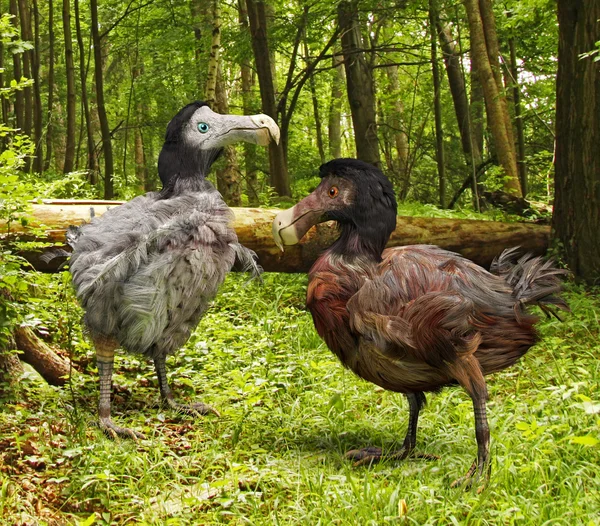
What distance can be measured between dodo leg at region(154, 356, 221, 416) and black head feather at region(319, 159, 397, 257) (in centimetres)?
161

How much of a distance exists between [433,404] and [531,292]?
1.23 metres

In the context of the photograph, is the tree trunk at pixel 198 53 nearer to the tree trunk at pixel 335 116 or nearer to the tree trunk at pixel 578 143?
the tree trunk at pixel 335 116

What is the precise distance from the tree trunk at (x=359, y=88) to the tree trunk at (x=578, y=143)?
12.8 ft

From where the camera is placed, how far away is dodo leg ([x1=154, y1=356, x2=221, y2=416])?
4383 millimetres

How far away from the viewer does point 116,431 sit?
3973mm

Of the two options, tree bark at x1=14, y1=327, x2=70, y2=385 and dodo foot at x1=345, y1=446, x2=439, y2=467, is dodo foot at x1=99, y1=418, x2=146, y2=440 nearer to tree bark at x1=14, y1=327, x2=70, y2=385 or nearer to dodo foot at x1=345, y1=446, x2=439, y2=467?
tree bark at x1=14, y1=327, x2=70, y2=385

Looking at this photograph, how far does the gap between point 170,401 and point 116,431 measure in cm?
54

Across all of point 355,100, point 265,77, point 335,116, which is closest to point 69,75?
point 265,77

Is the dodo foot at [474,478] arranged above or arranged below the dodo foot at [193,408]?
below

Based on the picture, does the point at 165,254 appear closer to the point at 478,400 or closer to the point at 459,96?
the point at 478,400

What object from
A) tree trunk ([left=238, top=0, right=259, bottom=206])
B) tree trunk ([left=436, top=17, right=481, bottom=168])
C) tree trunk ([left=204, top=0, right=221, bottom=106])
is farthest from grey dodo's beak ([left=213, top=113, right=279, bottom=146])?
tree trunk ([left=436, top=17, right=481, bottom=168])

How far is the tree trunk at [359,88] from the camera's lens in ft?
33.1

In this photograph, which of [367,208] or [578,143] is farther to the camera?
[578,143]

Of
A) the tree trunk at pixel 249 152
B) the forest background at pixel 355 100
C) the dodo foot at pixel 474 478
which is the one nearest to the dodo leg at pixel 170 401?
the forest background at pixel 355 100
